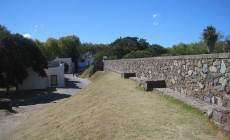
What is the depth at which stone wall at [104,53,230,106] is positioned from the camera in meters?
3.75

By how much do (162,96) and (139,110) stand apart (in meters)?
1.59

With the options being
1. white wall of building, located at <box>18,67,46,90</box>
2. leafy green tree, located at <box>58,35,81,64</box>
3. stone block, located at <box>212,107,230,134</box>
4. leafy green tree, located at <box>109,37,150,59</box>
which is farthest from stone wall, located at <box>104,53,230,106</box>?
leafy green tree, located at <box>58,35,81,64</box>

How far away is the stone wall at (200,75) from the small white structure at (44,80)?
20219 millimetres

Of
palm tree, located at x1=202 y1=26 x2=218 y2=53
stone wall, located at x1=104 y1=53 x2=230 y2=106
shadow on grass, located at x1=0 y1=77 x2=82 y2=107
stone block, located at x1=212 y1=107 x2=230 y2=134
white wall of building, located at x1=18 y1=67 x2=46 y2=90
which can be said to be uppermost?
palm tree, located at x1=202 y1=26 x2=218 y2=53

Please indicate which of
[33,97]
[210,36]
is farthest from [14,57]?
[210,36]

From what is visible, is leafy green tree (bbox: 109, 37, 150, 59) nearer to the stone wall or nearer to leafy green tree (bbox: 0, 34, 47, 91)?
leafy green tree (bbox: 0, 34, 47, 91)

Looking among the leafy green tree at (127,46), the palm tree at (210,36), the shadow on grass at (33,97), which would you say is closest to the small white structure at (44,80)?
the shadow on grass at (33,97)

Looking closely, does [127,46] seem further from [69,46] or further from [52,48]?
[52,48]

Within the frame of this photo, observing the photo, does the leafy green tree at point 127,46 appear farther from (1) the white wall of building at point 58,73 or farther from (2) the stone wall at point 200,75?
(2) the stone wall at point 200,75

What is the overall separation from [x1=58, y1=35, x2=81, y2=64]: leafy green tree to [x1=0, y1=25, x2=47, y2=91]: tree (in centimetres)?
2700

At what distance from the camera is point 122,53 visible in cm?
4078

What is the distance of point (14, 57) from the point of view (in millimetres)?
19141

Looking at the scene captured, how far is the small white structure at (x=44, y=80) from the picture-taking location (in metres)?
23.0

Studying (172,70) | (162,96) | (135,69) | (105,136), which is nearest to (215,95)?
(162,96)
